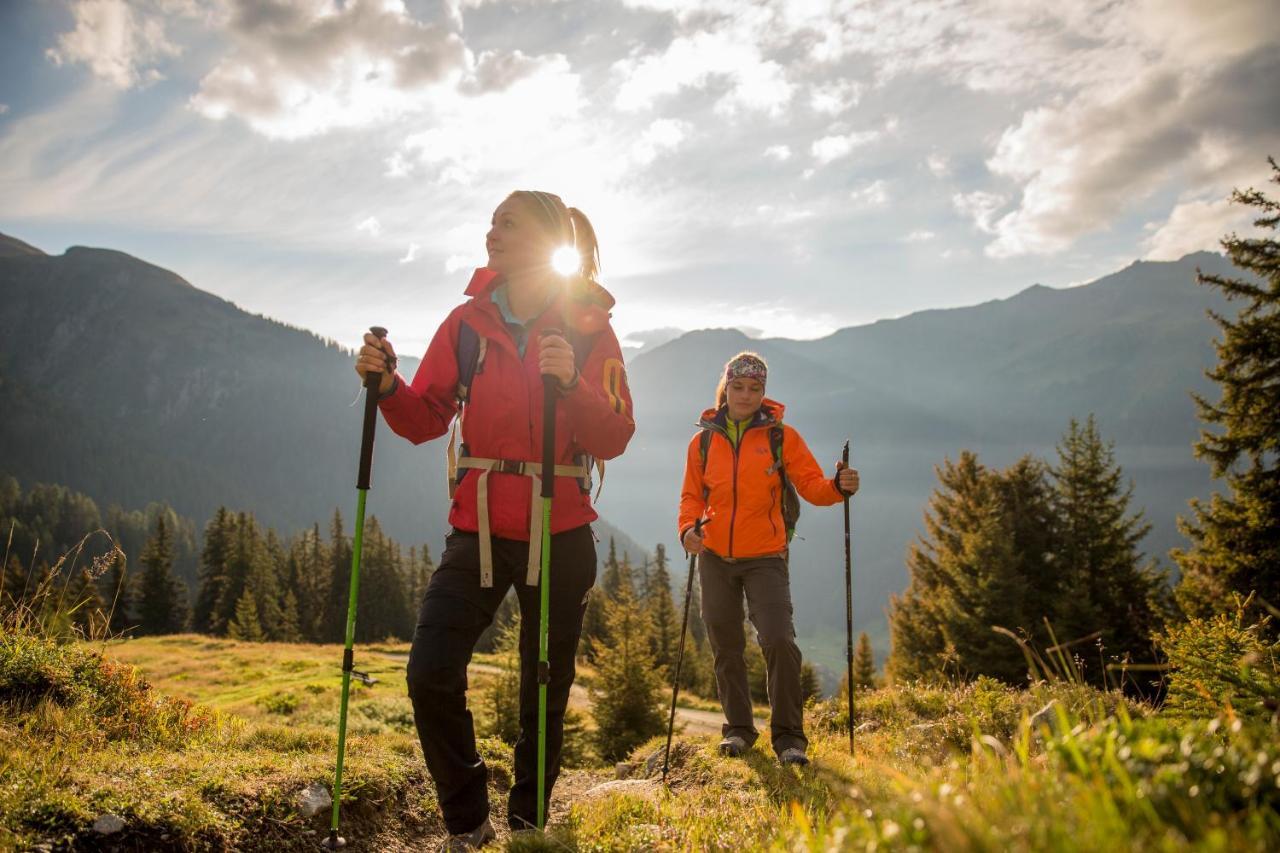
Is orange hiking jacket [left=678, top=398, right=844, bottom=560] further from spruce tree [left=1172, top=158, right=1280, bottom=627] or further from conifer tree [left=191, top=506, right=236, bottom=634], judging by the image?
conifer tree [left=191, top=506, right=236, bottom=634]

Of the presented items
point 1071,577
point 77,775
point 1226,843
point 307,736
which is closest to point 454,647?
point 77,775

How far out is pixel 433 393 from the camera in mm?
4340

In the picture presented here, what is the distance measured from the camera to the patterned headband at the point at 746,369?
276 inches

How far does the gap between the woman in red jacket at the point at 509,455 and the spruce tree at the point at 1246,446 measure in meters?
17.5

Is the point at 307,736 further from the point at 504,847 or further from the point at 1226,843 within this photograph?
the point at 1226,843

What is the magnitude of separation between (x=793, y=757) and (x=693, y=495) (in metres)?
2.67

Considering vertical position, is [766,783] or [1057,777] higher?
[1057,777]

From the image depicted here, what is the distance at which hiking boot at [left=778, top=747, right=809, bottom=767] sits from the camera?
5887 mm

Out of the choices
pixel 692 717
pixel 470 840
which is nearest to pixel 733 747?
pixel 470 840

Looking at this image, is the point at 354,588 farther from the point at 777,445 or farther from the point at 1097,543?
the point at 1097,543

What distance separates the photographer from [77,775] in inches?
147

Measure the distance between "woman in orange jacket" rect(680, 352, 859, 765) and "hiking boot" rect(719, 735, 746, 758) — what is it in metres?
0.01

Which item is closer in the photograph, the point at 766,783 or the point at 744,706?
the point at 766,783

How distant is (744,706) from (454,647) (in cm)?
428
